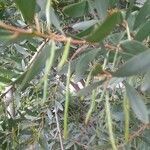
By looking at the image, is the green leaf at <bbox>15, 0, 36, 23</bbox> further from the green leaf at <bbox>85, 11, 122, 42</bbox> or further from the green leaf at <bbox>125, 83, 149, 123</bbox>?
the green leaf at <bbox>125, 83, 149, 123</bbox>

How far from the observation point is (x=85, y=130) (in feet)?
6.43

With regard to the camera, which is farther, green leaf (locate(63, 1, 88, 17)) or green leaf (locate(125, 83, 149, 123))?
green leaf (locate(63, 1, 88, 17))

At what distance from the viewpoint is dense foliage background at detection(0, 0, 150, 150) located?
64 centimetres

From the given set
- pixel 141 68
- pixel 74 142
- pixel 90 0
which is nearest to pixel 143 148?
pixel 74 142

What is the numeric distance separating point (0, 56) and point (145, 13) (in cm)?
96

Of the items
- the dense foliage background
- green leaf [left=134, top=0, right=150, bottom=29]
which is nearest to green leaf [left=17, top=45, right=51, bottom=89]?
the dense foliage background

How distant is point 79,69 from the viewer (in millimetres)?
808

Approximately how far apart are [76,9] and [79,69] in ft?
0.52

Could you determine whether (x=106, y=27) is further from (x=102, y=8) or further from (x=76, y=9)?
(x=76, y=9)

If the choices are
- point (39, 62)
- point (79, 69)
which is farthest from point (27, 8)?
point (79, 69)

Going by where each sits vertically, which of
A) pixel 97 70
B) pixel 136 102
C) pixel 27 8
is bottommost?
pixel 136 102

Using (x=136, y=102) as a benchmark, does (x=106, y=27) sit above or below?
above

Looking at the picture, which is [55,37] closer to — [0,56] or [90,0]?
[90,0]

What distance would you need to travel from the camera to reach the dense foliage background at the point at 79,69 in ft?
2.11
